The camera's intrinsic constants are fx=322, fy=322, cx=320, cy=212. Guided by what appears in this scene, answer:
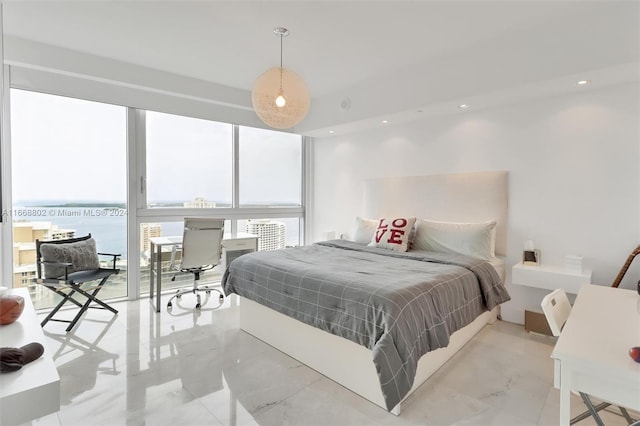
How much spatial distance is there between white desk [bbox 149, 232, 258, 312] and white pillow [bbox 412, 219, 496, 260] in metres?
2.21

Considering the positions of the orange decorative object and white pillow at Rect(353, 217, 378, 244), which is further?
white pillow at Rect(353, 217, 378, 244)

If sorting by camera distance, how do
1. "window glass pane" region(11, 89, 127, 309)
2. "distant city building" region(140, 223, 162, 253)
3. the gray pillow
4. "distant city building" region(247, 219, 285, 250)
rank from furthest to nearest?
"distant city building" region(247, 219, 285, 250), "distant city building" region(140, 223, 162, 253), "window glass pane" region(11, 89, 127, 309), the gray pillow

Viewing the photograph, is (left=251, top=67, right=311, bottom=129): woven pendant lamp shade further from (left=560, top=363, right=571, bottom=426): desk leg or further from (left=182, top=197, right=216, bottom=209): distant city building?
(left=560, top=363, right=571, bottom=426): desk leg

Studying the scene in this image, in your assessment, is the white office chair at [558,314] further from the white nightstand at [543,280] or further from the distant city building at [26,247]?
the distant city building at [26,247]

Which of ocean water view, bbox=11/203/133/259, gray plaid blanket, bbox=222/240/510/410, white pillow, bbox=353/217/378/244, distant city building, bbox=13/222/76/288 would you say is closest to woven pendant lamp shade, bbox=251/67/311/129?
gray plaid blanket, bbox=222/240/510/410

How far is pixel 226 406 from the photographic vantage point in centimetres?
196

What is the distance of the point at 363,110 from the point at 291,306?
278 cm

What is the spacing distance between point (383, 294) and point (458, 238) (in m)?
1.80

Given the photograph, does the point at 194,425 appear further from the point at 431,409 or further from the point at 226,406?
the point at 431,409

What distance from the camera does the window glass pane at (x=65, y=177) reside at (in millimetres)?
3391

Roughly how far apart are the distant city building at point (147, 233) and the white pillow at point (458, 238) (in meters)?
3.28

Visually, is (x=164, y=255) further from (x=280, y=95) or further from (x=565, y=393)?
(x=565, y=393)

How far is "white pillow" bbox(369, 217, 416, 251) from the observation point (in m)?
3.64

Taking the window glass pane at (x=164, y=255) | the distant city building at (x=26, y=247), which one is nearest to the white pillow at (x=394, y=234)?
the window glass pane at (x=164, y=255)
